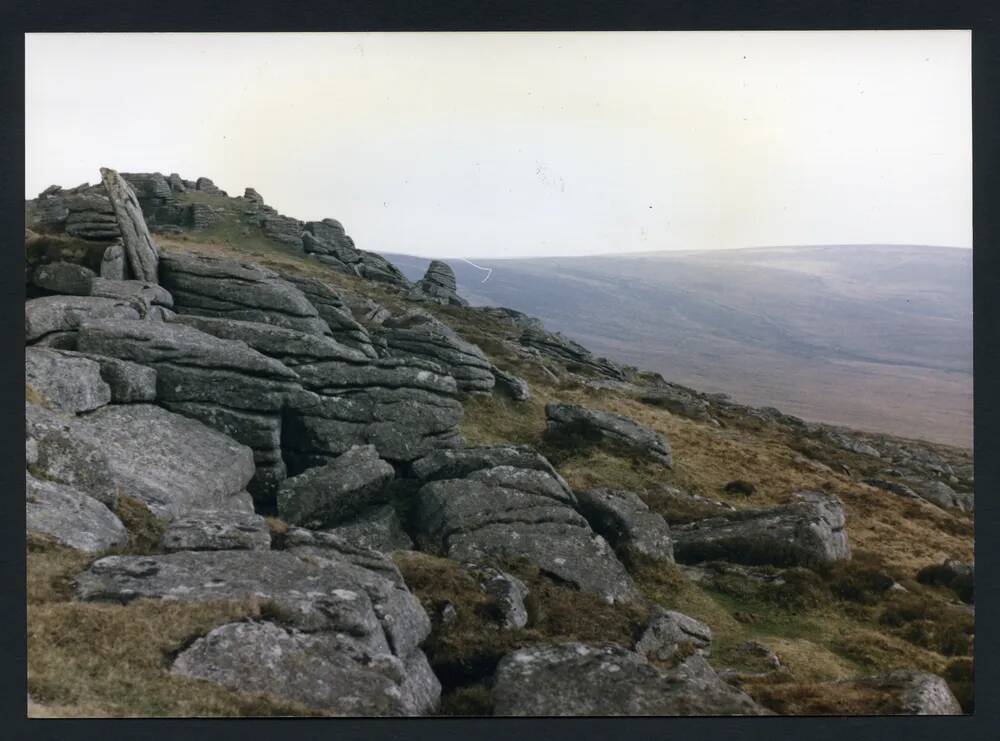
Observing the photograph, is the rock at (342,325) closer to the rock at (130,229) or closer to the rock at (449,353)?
the rock at (449,353)

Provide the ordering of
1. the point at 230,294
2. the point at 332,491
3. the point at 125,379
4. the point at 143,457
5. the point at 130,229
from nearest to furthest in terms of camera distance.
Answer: the point at 143,457 → the point at 125,379 → the point at 332,491 → the point at 130,229 → the point at 230,294

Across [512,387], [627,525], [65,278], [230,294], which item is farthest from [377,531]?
[512,387]

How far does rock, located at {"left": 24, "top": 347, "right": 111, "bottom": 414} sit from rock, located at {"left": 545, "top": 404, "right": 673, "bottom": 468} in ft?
60.8

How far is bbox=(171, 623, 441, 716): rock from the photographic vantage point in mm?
13023

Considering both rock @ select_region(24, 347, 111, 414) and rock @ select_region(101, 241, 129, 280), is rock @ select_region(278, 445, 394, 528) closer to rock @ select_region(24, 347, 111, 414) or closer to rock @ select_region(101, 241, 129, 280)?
rock @ select_region(24, 347, 111, 414)

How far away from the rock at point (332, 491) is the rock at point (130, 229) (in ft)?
43.9

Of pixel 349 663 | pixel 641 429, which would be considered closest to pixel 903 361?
pixel 641 429

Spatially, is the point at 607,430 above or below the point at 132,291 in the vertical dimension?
below

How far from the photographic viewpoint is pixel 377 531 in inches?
819

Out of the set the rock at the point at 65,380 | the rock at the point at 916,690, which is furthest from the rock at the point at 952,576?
the rock at the point at 65,380

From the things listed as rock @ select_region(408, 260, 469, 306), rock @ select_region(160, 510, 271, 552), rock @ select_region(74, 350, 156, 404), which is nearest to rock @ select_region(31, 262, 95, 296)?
rock @ select_region(74, 350, 156, 404)

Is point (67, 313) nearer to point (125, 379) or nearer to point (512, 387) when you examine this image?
point (125, 379)

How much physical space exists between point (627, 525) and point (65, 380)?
51.9 feet

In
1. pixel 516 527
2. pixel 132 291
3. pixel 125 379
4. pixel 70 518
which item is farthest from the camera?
pixel 132 291
